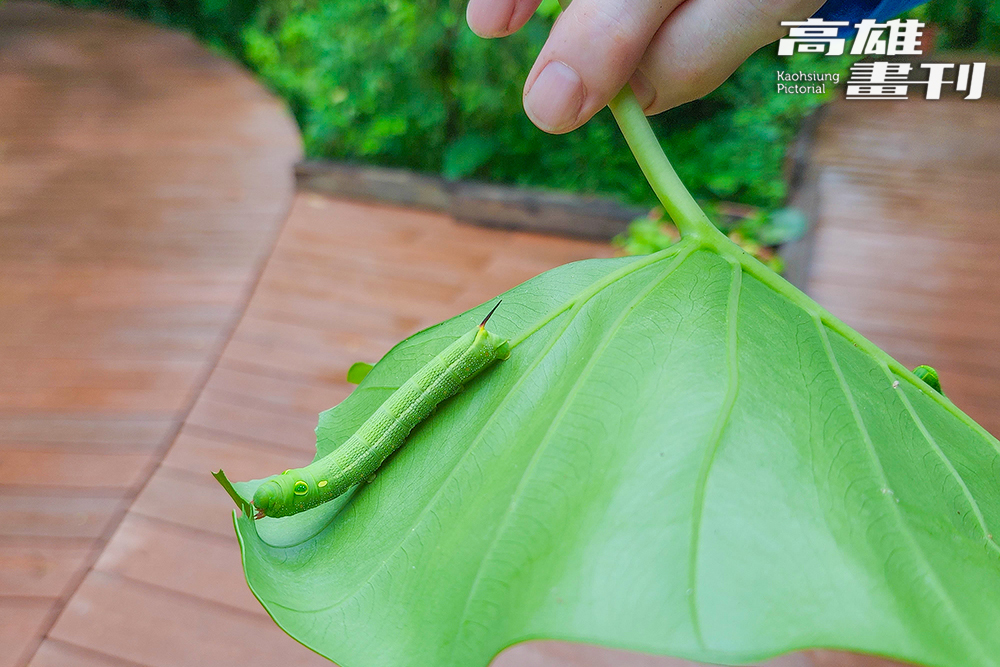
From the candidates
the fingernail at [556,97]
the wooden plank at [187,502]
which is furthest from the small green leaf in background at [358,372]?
the wooden plank at [187,502]

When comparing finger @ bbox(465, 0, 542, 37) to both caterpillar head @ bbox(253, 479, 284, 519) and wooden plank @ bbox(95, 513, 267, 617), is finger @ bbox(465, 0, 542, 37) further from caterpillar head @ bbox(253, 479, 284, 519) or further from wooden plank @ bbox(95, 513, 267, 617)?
wooden plank @ bbox(95, 513, 267, 617)

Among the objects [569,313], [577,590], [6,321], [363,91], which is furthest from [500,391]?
[363,91]

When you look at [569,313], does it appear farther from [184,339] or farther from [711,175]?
[711,175]

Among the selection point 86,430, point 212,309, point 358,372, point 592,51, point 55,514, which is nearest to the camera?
point 592,51

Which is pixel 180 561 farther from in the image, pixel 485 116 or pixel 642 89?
pixel 485 116

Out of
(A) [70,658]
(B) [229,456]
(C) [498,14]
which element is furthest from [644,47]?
(B) [229,456]

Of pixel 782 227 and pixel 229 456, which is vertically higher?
pixel 782 227

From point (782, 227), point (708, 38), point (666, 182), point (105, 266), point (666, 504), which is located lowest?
point (105, 266)

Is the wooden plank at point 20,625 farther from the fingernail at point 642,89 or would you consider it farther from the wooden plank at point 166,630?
the fingernail at point 642,89
